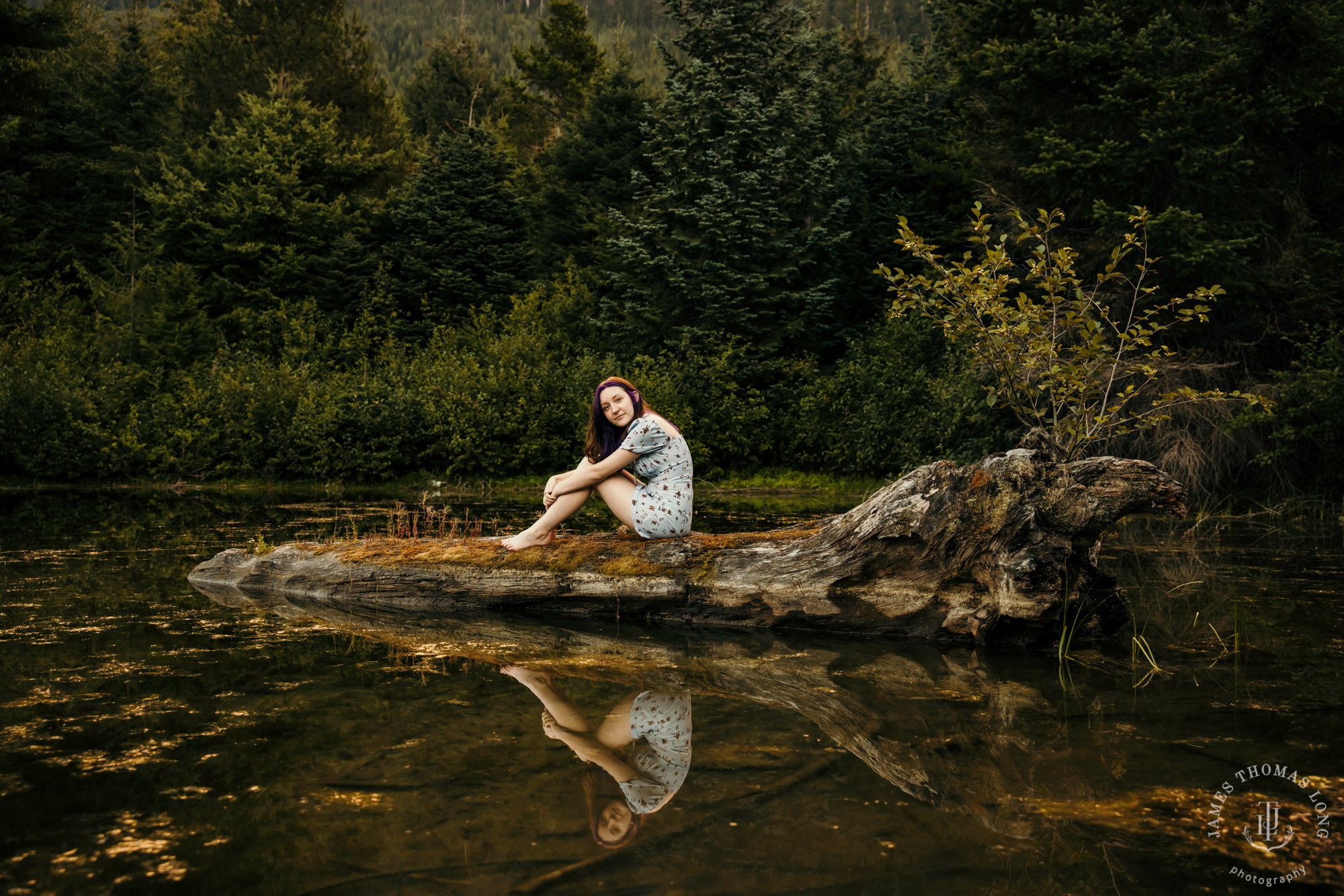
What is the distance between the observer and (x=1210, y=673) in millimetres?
5098

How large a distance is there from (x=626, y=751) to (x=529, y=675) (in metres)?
1.35

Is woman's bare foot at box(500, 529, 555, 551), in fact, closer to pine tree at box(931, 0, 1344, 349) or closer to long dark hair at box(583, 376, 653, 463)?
long dark hair at box(583, 376, 653, 463)

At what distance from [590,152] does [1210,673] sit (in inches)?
1053

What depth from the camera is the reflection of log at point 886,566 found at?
231 inches

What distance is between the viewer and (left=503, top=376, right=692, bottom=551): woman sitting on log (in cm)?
652

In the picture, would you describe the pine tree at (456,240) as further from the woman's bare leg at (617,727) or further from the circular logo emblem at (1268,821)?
the circular logo emblem at (1268,821)

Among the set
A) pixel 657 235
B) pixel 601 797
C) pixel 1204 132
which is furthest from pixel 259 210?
pixel 601 797

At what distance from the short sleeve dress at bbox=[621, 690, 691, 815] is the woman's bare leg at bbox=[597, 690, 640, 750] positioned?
1.0 inches

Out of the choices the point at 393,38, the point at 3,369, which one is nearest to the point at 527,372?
the point at 3,369

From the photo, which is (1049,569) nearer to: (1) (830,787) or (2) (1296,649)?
(2) (1296,649)

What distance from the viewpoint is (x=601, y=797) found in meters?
3.24

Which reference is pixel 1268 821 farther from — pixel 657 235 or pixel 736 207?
pixel 657 235

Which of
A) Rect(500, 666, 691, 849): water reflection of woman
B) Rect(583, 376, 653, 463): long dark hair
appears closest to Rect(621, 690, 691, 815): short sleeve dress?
Rect(500, 666, 691, 849): water reflection of woman

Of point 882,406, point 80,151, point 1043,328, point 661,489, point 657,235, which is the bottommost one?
point 661,489
